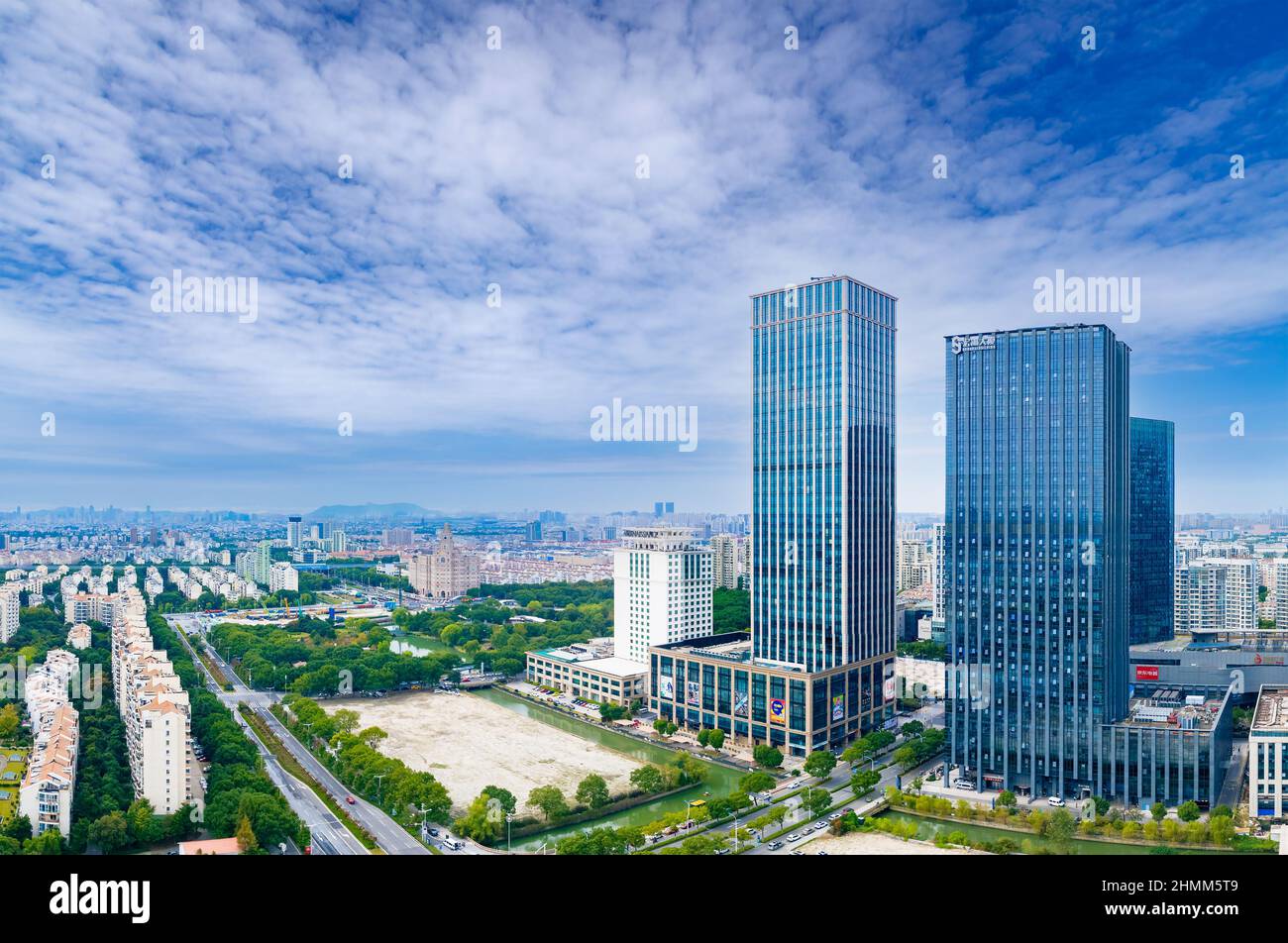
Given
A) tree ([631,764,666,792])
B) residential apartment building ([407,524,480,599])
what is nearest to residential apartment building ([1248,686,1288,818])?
tree ([631,764,666,792])

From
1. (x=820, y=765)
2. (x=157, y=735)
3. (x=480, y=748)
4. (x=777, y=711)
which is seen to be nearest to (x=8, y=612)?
(x=157, y=735)

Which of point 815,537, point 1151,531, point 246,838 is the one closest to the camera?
point 246,838

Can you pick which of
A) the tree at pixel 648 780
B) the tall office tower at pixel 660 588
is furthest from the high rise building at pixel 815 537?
the tree at pixel 648 780

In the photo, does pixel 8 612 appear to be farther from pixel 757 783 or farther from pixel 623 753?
pixel 757 783

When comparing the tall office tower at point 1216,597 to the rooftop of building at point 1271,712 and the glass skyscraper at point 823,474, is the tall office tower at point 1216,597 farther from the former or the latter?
the glass skyscraper at point 823,474
